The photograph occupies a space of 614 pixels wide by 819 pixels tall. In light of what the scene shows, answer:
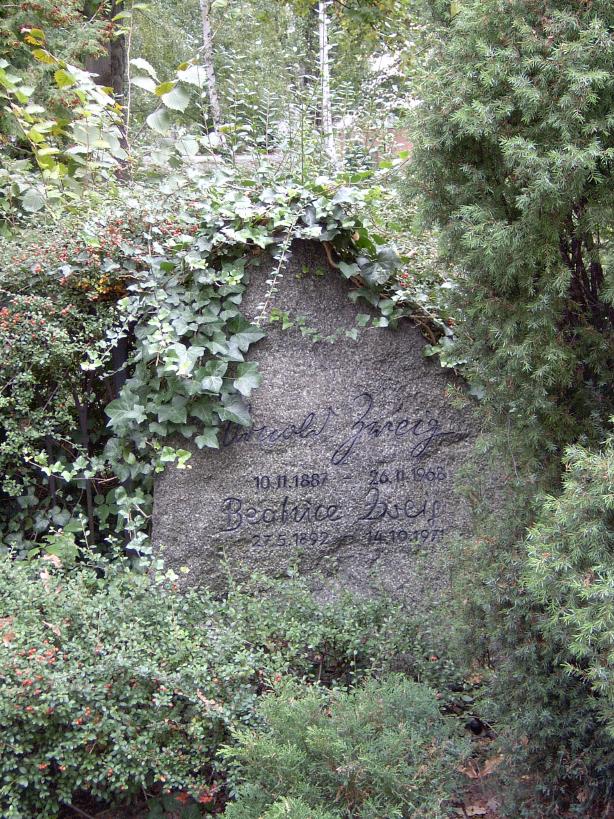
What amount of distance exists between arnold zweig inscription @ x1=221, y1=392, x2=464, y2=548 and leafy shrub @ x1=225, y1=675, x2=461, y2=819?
1332 mm

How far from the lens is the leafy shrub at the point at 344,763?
7.41 feet

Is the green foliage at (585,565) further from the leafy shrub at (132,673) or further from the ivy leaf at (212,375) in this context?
the ivy leaf at (212,375)

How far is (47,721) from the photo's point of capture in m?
2.71

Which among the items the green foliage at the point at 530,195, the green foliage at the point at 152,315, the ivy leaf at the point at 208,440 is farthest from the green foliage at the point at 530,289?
the ivy leaf at the point at 208,440

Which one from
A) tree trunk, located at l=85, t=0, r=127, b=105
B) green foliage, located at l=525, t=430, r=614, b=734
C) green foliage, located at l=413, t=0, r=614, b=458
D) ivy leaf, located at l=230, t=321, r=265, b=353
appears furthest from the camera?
tree trunk, located at l=85, t=0, r=127, b=105

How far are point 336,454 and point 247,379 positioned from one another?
0.60 metres

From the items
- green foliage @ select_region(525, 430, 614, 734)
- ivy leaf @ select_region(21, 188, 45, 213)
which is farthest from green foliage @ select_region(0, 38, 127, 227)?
green foliage @ select_region(525, 430, 614, 734)

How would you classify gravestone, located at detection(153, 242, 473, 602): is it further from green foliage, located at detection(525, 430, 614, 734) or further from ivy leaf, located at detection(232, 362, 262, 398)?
green foliage, located at detection(525, 430, 614, 734)

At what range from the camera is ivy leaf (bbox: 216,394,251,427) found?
371cm

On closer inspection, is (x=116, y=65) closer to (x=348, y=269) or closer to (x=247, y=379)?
(x=348, y=269)

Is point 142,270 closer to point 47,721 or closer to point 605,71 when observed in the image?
point 47,721

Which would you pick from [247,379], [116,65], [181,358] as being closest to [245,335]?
[247,379]

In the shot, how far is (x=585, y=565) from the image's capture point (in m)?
1.97

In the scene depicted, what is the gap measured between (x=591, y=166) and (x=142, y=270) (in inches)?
96.5
